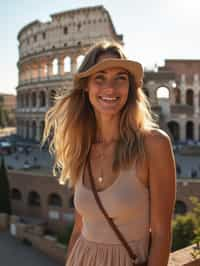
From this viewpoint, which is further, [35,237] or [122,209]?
[35,237]

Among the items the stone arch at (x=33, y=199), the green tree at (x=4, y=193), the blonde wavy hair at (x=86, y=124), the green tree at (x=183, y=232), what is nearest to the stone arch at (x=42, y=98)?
the stone arch at (x=33, y=199)

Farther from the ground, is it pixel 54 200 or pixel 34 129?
pixel 34 129

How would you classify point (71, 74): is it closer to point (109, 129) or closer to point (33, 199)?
point (33, 199)

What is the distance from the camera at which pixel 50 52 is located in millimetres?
29938

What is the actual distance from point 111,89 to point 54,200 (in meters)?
16.5

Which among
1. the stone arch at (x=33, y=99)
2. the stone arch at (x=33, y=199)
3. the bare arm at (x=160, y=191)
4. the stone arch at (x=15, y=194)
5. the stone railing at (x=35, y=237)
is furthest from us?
the stone arch at (x=33, y=99)

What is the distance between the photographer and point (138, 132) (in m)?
1.84

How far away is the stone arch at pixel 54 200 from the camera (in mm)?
17500

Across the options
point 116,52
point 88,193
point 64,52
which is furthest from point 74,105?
point 64,52

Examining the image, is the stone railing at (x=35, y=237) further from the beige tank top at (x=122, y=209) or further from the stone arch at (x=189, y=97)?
the stone arch at (x=189, y=97)

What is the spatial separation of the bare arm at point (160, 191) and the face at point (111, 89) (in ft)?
1.02

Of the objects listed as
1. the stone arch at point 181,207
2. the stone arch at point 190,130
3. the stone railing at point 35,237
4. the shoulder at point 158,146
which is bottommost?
the stone railing at point 35,237

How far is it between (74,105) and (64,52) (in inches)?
1095

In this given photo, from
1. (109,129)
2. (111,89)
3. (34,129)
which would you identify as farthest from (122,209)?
(34,129)
